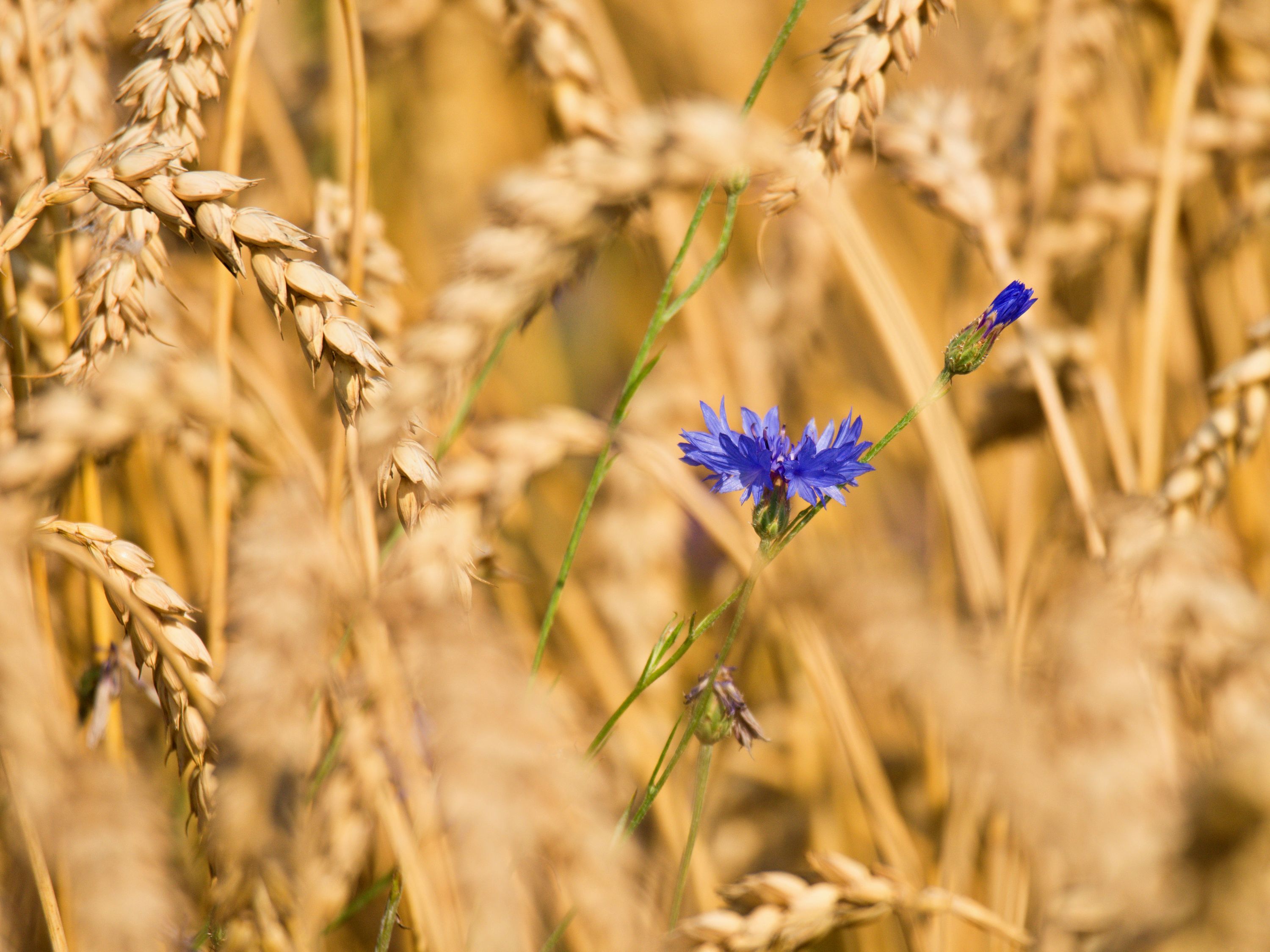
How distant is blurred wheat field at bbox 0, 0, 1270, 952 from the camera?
1.34ft

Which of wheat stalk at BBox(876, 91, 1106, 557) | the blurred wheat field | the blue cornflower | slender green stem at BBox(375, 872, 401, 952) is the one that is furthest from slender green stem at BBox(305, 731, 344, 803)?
wheat stalk at BBox(876, 91, 1106, 557)

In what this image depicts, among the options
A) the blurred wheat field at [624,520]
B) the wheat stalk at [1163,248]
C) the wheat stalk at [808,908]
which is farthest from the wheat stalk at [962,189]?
the wheat stalk at [808,908]

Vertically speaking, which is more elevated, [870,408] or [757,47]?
[757,47]

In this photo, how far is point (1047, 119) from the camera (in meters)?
1.22

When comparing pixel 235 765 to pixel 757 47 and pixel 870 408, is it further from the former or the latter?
pixel 757 47


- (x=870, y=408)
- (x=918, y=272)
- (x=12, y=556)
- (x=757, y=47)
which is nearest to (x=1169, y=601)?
(x=12, y=556)

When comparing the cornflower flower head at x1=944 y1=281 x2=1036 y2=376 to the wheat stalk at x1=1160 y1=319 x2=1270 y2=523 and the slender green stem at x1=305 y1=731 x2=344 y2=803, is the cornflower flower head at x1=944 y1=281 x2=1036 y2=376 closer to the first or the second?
the wheat stalk at x1=1160 y1=319 x2=1270 y2=523

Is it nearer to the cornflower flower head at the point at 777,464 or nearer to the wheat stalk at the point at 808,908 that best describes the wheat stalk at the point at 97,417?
the cornflower flower head at the point at 777,464

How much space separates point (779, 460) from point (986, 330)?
185 millimetres

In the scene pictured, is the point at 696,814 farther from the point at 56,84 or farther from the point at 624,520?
the point at 56,84

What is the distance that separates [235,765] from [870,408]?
146 centimetres

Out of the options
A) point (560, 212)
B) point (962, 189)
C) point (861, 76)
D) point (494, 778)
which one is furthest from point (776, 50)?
point (494, 778)

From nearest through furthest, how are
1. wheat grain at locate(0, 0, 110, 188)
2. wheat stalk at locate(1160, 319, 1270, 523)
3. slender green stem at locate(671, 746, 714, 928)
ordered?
1. slender green stem at locate(671, 746, 714, 928)
2. wheat grain at locate(0, 0, 110, 188)
3. wheat stalk at locate(1160, 319, 1270, 523)

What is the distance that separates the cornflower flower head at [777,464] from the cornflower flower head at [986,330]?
0.29ft
